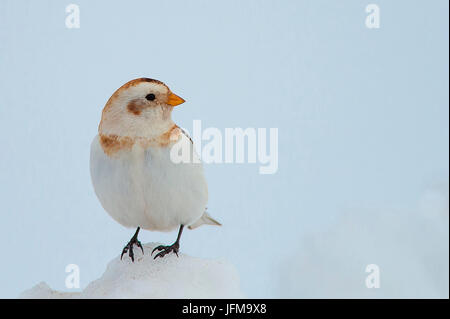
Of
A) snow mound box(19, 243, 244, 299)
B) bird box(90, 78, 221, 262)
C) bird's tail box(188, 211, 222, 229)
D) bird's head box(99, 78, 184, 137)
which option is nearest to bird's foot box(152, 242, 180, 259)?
snow mound box(19, 243, 244, 299)

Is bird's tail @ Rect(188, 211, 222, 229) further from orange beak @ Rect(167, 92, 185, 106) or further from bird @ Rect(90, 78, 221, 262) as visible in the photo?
orange beak @ Rect(167, 92, 185, 106)

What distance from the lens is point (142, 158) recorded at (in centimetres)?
253

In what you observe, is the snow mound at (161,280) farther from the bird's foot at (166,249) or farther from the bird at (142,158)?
the bird at (142,158)

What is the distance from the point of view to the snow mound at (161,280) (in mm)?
2486

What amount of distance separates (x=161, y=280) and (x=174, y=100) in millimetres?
843

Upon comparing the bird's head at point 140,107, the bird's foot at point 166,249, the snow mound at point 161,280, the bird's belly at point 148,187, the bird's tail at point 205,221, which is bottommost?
the snow mound at point 161,280

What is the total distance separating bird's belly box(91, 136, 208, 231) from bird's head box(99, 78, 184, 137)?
0.34 feet

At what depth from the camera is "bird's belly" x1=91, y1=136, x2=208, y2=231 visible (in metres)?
2.54

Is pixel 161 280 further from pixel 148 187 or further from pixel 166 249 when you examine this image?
pixel 148 187

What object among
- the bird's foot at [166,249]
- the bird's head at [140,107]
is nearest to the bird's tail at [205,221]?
the bird's foot at [166,249]

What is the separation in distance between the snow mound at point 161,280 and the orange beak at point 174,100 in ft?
2.52

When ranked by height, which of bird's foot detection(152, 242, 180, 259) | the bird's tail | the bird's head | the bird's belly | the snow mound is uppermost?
the bird's head
